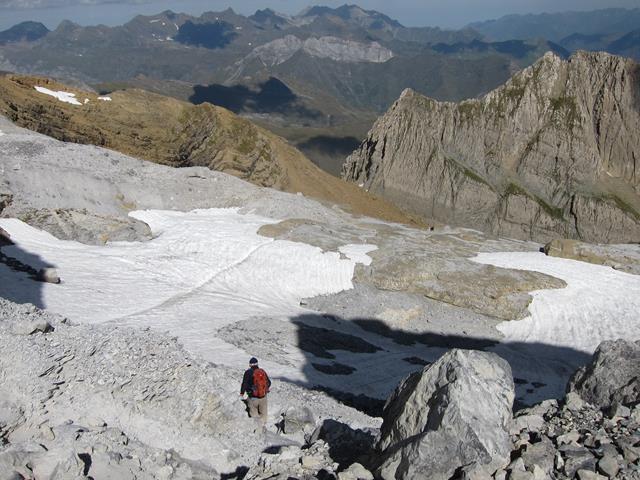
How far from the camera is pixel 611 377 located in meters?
16.5

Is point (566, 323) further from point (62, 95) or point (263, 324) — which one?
point (62, 95)

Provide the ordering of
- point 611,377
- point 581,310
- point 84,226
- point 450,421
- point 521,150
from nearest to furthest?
point 450,421, point 611,377, point 581,310, point 84,226, point 521,150

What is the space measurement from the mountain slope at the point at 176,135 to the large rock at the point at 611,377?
204ft

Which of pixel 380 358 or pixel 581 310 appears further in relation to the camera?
pixel 581 310

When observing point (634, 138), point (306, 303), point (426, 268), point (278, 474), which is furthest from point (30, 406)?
point (634, 138)

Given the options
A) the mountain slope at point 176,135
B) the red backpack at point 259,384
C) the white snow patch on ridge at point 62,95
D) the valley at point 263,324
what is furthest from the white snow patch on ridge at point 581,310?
the white snow patch on ridge at point 62,95

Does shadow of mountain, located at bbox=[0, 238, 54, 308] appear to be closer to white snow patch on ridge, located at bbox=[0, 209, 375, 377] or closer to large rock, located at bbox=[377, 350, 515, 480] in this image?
white snow patch on ridge, located at bbox=[0, 209, 375, 377]

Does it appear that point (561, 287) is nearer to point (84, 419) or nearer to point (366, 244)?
point (366, 244)

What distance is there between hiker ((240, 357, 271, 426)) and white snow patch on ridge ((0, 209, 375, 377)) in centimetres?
782

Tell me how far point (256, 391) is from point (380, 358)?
16.3 metres

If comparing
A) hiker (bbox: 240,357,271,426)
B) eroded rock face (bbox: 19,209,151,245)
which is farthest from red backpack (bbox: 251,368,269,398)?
eroded rock face (bbox: 19,209,151,245)

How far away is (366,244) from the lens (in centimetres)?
5262

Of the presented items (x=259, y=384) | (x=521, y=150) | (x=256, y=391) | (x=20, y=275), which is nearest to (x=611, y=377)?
(x=259, y=384)

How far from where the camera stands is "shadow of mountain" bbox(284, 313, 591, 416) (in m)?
28.1
